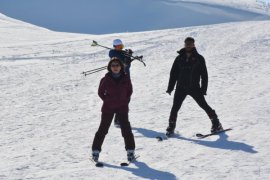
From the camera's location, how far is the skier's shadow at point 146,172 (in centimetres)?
692

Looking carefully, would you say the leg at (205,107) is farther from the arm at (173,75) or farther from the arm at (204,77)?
the arm at (173,75)

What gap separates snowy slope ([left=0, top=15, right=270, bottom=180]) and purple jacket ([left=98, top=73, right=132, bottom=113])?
902 mm

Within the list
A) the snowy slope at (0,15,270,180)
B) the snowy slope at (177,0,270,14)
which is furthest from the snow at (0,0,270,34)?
the snowy slope at (0,15,270,180)

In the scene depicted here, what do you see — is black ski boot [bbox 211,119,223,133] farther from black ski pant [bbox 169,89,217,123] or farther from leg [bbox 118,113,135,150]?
leg [bbox 118,113,135,150]

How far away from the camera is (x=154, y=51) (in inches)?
927

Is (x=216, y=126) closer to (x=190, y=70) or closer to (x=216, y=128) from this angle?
A: (x=216, y=128)

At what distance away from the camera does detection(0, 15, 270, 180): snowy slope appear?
7285 mm

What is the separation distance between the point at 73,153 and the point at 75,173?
3.75ft

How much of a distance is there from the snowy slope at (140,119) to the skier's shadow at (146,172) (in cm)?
1

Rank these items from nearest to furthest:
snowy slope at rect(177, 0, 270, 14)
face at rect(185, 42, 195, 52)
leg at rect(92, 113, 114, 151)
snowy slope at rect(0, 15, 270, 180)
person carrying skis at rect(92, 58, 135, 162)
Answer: snowy slope at rect(0, 15, 270, 180) < person carrying skis at rect(92, 58, 135, 162) < leg at rect(92, 113, 114, 151) < face at rect(185, 42, 195, 52) < snowy slope at rect(177, 0, 270, 14)

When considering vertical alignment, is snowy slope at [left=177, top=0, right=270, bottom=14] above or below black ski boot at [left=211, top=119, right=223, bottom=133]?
above

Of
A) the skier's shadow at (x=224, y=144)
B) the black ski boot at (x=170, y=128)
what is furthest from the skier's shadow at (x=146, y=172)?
the black ski boot at (x=170, y=128)

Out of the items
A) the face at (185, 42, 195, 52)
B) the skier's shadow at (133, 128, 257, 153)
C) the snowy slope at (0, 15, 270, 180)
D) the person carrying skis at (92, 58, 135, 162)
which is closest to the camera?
the snowy slope at (0, 15, 270, 180)

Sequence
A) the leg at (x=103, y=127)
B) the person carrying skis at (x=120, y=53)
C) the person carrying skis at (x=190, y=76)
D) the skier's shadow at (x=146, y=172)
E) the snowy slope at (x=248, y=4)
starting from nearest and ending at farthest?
the skier's shadow at (x=146, y=172)
the leg at (x=103, y=127)
the person carrying skis at (x=190, y=76)
the person carrying skis at (x=120, y=53)
the snowy slope at (x=248, y=4)
